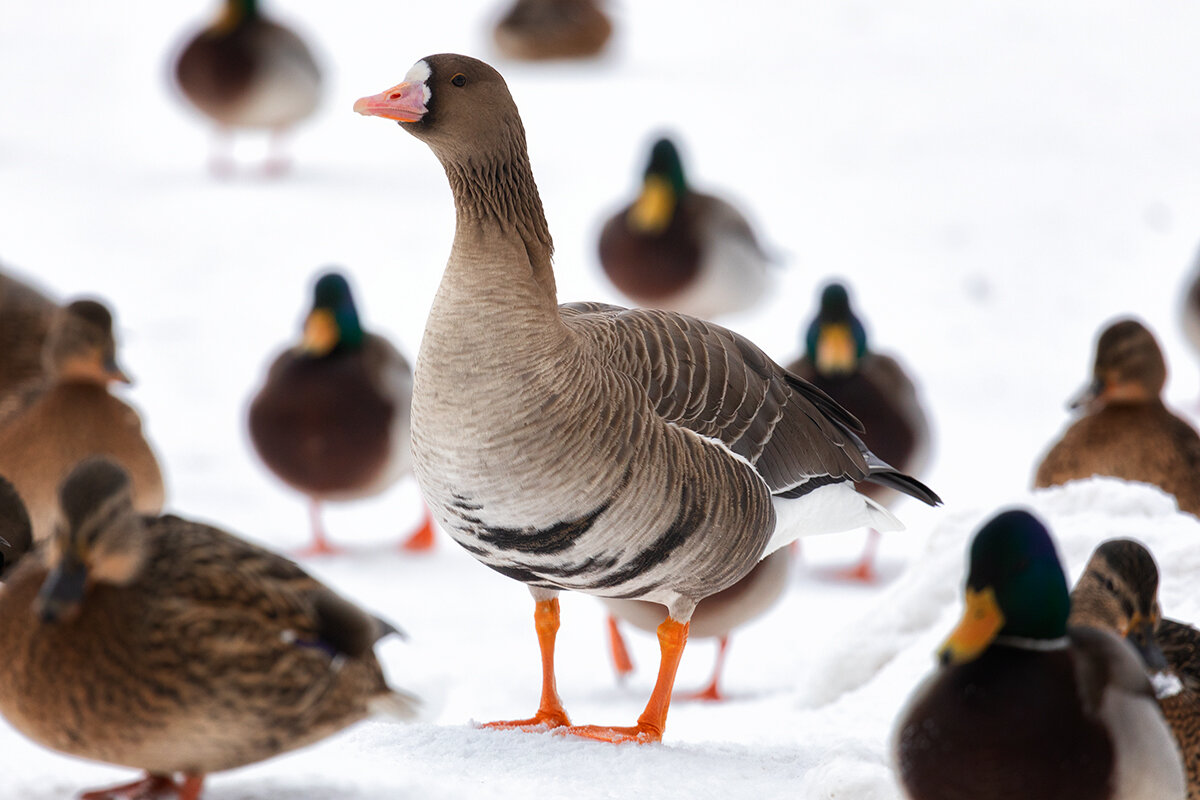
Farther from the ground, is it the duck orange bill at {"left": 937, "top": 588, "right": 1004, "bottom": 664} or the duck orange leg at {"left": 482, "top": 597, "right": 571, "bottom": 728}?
the duck orange bill at {"left": 937, "top": 588, "right": 1004, "bottom": 664}

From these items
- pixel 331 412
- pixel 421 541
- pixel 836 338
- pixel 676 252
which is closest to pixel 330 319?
pixel 331 412

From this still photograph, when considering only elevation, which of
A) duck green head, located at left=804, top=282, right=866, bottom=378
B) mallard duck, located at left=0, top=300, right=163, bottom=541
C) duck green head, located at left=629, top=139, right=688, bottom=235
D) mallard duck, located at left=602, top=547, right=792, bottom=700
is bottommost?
mallard duck, located at left=602, top=547, right=792, bottom=700

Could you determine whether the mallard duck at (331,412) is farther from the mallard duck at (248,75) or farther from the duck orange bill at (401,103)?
the mallard duck at (248,75)

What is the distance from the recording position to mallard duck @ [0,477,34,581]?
3717 millimetres

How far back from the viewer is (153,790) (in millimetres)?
2844

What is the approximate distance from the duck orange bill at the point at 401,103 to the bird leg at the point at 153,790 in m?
1.51

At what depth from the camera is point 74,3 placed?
16.0 metres

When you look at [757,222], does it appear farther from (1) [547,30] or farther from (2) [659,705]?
(2) [659,705]

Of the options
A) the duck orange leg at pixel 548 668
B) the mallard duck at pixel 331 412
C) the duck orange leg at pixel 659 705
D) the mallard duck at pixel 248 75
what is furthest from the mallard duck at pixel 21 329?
the mallard duck at pixel 248 75

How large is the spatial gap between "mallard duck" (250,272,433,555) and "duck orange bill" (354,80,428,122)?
3.98 m

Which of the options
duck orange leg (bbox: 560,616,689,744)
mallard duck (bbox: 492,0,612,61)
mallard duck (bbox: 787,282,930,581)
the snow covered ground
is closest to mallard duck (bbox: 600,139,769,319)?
the snow covered ground

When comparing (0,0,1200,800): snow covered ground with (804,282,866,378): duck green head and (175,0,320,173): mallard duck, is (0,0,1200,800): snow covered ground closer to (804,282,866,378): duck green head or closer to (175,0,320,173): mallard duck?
(175,0,320,173): mallard duck

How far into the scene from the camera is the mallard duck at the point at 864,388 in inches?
285

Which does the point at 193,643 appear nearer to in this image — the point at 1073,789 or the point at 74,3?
the point at 1073,789
